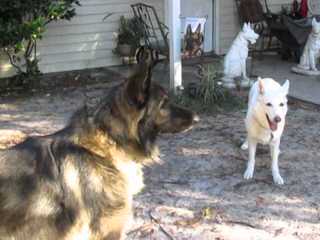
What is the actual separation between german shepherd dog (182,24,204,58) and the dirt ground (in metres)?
1.57

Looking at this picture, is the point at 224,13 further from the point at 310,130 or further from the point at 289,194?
the point at 289,194

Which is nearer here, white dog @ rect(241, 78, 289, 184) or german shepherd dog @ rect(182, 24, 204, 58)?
white dog @ rect(241, 78, 289, 184)

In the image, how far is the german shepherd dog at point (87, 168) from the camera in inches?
97.3

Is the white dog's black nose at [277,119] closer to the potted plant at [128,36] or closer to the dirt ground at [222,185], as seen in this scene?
the dirt ground at [222,185]

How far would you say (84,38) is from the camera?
30.3 feet

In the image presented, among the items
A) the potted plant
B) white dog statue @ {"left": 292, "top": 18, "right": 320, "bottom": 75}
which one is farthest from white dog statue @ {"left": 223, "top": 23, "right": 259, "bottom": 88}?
the potted plant

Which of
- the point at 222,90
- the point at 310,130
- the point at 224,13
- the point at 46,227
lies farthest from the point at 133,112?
the point at 224,13

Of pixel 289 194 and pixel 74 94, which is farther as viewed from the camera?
pixel 74 94

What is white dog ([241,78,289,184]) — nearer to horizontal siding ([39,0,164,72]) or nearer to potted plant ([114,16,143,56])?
potted plant ([114,16,143,56])

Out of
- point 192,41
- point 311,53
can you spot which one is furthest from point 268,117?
point 311,53

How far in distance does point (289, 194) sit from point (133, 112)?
7.57 ft

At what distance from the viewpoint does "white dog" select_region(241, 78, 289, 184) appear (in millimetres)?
4363

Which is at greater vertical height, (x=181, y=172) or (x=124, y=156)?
(x=124, y=156)

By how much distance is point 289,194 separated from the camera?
173 inches
